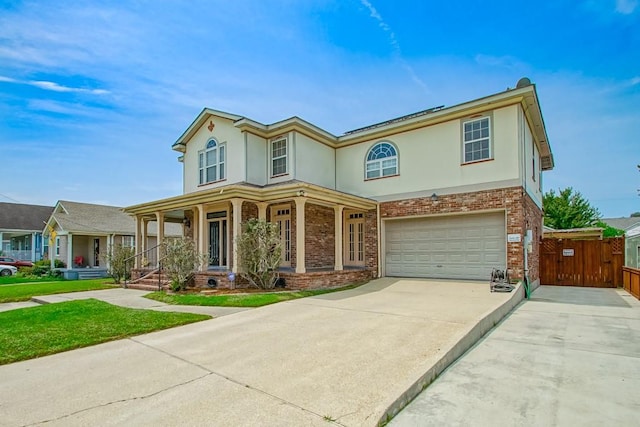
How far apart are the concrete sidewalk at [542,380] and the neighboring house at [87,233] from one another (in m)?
23.5

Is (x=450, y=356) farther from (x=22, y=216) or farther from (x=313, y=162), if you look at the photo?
(x=22, y=216)

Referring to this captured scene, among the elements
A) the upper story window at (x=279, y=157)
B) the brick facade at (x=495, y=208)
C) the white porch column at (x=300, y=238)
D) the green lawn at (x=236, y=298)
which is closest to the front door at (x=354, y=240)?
the brick facade at (x=495, y=208)

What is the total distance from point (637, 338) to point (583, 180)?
2793 cm

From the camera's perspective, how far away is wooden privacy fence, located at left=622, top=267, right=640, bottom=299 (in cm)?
1116

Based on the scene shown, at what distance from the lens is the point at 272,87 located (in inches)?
520

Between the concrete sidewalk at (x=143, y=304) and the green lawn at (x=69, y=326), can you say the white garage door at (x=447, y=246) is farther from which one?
the green lawn at (x=69, y=326)

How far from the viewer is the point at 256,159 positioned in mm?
15148

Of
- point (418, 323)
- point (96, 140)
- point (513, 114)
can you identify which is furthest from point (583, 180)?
point (96, 140)

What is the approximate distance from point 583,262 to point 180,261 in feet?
51.4

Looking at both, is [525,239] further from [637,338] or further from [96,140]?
[96,140]

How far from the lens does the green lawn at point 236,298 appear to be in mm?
9375

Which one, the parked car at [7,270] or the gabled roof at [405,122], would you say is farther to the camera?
the parked car at [7,270]

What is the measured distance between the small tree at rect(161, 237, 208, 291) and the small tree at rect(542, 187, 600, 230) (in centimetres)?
2764

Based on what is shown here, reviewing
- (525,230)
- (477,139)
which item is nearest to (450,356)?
(525,230)
